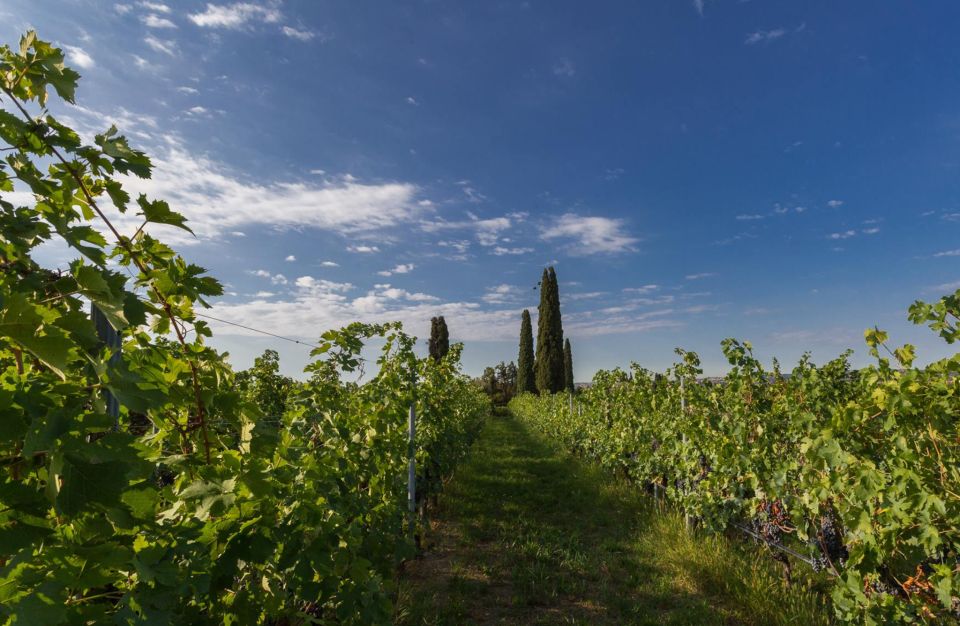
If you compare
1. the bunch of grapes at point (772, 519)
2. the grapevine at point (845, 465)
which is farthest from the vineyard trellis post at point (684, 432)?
the bunch of grapes at point (772, 519)

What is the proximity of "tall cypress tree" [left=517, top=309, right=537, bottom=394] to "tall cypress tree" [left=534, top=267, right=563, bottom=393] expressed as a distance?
461cm

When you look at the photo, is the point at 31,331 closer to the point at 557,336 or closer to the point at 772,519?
the point at 772,519

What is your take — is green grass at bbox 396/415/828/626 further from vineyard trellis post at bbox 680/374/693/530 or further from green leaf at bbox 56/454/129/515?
green leaf at bbox 56/454/129/515

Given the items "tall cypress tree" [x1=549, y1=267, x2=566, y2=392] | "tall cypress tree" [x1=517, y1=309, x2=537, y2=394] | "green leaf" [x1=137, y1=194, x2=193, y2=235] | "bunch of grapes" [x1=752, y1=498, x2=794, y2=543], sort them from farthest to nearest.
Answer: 1. "tall cypress tree" [x1=517, y1=309, x2=537, y2=394]
2. "tall cypress tree" [x1=549, y1=267, x2=566, y2=392]
3. "bunch of grapes" [x1=752, y1=498, x2=794, y2=543]
4. "green leaf" [x1=137, y1=194, x2=193, y2=235]

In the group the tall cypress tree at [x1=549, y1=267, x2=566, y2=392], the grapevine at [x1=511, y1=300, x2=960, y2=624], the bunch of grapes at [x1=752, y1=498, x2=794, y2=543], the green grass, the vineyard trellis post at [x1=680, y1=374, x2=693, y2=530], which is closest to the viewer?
the grapevine at [x1=511, y1=300, x2=960, y2=624]

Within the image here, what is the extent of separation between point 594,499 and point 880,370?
590 cm

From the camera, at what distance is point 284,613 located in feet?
5.88

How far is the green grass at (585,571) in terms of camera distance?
4227 millimetres

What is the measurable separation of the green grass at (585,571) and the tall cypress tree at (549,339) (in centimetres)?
2278

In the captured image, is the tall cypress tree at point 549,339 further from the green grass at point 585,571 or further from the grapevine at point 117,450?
the grapevine at point 117,450

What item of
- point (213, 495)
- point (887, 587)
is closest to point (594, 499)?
point (887, 587)

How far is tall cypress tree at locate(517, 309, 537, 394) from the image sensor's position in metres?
37.1

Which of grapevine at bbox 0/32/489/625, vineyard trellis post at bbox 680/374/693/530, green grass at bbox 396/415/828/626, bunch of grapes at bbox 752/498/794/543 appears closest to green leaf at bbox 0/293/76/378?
grapevine at bbox 0/32/489/625

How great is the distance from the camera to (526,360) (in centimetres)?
3819
